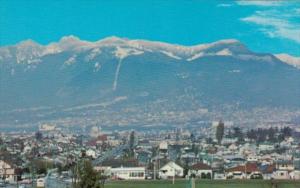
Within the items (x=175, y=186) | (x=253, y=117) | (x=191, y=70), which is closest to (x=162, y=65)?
(x=191, y=70)

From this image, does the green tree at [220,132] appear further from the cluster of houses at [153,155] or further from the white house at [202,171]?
the white house at [202,171]

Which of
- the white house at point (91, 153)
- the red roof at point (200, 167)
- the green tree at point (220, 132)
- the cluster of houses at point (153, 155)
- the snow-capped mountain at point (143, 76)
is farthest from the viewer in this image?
the snow-capped mountain at point (143, 76)

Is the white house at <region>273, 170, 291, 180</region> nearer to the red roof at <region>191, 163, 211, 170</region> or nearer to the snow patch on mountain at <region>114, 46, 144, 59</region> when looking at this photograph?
the red roof at <region>191, 163, 211, 170</region>

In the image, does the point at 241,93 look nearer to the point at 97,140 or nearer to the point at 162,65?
the point at 162,65

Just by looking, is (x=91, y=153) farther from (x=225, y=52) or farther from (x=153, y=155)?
(x=225, y=52)

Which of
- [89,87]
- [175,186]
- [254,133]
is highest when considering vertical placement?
[89,87]

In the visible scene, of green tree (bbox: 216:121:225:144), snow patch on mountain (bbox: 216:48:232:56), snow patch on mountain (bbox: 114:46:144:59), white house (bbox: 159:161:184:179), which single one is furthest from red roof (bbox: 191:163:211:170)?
snow patch on mountain (bbox: 114:46:144:59)

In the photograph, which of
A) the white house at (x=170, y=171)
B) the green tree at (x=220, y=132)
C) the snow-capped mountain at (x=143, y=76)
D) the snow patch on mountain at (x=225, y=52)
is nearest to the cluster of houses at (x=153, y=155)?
the white house at (x=170, y=171)
